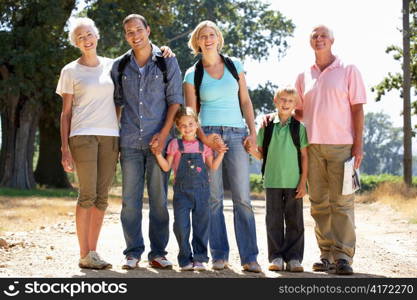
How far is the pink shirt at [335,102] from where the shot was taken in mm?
7016

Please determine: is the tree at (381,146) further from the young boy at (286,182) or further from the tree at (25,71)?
the young boy at (286,182)

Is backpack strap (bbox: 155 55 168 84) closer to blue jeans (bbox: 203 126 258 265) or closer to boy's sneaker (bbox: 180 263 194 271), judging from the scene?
blue jeans (bbox: 203 126 258 265)

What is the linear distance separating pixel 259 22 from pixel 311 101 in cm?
3524

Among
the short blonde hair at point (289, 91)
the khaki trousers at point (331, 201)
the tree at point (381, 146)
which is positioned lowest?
the tree at point (381, 146)

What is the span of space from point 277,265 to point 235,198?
718 millimetres

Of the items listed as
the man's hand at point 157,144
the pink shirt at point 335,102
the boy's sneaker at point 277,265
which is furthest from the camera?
the pink shirt at point 335,102

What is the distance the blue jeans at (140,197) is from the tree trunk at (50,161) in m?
23.2

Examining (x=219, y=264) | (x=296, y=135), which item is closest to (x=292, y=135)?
(x=296, y=135)

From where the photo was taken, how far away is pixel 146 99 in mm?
6727

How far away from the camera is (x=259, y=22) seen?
4172 cm

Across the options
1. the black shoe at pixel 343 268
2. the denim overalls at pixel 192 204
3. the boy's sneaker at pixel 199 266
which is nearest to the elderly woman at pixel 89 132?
the denim overalls at pixel 192 204

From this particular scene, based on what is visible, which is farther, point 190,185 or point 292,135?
point 292,135

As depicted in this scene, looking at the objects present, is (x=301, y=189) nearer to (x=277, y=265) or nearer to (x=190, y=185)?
(x=277, y=265)

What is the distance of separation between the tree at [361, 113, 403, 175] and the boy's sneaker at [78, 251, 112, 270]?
102 meters
